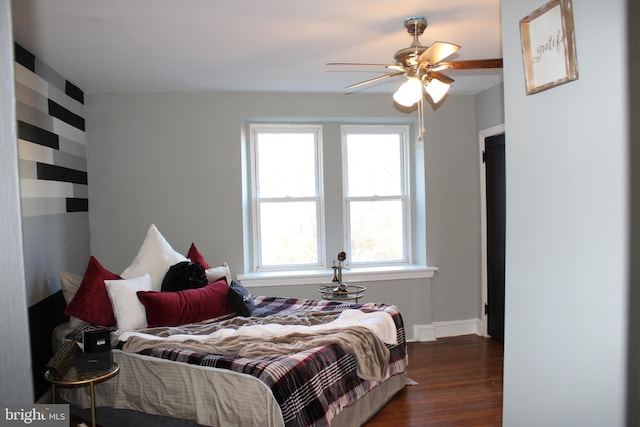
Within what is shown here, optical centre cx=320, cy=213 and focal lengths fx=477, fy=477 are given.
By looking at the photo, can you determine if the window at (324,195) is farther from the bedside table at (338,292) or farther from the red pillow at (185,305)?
the red pillow at (185,305)

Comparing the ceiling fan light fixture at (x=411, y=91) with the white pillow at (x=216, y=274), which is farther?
the white pillow at (x=216, y=274)

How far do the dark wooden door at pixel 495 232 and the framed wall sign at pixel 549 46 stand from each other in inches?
149

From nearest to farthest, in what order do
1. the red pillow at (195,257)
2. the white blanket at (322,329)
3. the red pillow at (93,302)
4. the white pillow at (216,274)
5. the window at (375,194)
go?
the white blanket at (322,329) < the red pillow at (93,302) < the white pillow at (216,274) < the red pillow at (195,257) < the window at (375,194)

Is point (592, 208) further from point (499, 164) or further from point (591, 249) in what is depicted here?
point (499, 164)

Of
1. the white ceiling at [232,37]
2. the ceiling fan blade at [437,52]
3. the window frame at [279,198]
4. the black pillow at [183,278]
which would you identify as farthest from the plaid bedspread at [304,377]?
the window frame at [279,198]

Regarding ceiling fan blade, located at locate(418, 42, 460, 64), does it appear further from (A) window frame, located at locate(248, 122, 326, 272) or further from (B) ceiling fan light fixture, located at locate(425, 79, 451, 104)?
(A) window frame, located at locate(248, 122, 326, 272)

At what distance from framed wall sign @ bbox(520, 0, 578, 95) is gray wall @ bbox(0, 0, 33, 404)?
0.92m

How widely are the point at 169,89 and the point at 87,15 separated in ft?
5.99

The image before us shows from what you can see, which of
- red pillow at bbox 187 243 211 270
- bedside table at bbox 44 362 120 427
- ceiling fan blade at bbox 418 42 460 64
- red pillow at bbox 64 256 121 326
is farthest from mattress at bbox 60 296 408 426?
ceiling fan blade at bbox 418 42 460 64

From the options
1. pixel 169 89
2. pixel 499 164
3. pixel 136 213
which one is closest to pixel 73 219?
pixel 136 213

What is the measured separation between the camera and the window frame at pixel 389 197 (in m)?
5.16

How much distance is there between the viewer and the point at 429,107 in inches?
197

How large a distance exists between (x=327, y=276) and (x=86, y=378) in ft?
8.76

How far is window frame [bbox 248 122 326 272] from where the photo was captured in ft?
16.5
